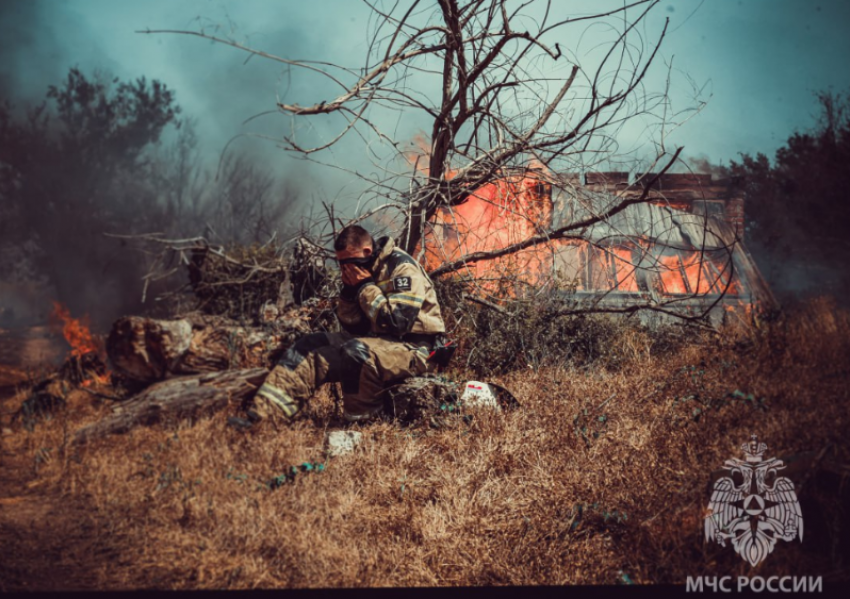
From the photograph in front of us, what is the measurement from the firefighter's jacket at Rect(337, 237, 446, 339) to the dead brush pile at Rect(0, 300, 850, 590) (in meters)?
0.84

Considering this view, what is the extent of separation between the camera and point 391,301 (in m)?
3.95

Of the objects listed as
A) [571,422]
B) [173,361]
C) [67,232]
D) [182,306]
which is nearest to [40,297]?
[67,232]

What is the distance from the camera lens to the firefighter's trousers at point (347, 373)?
3.89m

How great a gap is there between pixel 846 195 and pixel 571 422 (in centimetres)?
193

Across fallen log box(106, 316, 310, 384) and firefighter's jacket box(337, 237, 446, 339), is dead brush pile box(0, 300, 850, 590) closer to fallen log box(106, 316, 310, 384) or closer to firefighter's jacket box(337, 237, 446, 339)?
firefighter's jacket box(337, 237, 446, 339)

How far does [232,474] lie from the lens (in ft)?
9.95

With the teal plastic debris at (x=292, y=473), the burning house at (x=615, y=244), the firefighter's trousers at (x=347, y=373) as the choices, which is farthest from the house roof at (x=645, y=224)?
the teal plastic debris at (x=292, y=473)

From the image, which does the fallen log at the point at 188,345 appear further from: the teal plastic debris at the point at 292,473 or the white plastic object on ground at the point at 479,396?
the teal plastic debris at the point at 292,473

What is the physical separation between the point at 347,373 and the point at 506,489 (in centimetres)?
170

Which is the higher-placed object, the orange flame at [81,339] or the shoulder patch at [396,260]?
the shoulder patch at [396,260]

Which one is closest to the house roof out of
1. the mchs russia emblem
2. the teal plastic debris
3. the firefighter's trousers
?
the mchs russia emblem

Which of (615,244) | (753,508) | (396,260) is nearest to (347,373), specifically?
(396,260)

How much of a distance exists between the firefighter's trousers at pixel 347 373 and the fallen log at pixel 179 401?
59 cm

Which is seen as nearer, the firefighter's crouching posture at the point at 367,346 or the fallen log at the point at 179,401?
the firefighter's crouching posture at the point at 367,346
